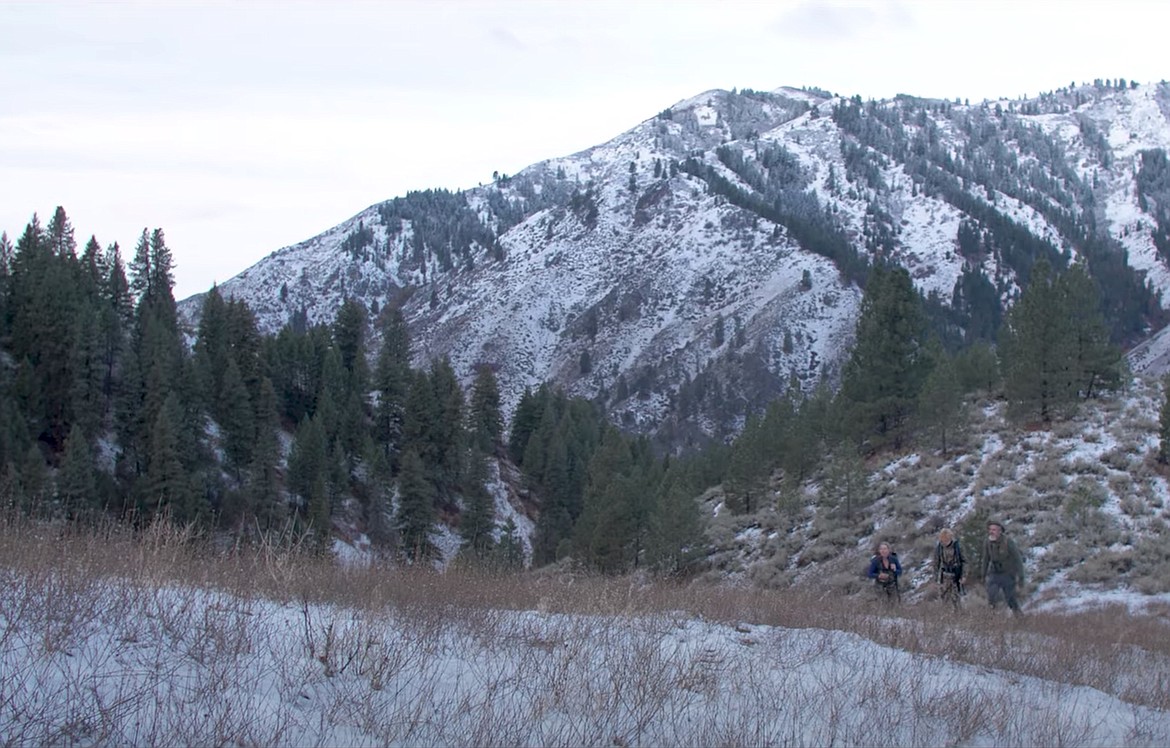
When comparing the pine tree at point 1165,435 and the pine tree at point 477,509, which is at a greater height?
the pine tree at point 1165,435

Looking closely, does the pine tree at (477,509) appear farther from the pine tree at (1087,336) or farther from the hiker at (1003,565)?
the hiker at (1003,565)

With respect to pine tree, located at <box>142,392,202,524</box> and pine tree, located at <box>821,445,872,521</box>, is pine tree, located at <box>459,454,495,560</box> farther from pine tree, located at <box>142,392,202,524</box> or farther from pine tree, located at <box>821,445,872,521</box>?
pine tree, located at <box>821,445,872,521</box>

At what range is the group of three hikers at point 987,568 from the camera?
13.6 m

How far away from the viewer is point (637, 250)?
181 metres

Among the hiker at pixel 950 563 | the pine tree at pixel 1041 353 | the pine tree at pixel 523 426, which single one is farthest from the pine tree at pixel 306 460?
the hiker at pixel 950 563

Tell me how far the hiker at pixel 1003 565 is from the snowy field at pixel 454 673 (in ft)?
17.3

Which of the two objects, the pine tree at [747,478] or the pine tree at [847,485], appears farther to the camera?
the pine tree at [747,478]

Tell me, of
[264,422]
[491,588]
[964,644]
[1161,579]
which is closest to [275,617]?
[491,588]

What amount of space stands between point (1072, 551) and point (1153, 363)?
106 m

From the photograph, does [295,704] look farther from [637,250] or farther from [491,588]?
[637,250]

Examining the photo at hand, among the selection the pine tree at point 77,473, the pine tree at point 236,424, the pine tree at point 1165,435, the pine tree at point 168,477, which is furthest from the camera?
the pine tree at point 236,424

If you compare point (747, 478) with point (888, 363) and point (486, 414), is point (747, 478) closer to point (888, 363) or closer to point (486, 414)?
point (888, 363)

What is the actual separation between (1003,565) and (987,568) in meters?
0.27

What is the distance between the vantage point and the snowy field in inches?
182
